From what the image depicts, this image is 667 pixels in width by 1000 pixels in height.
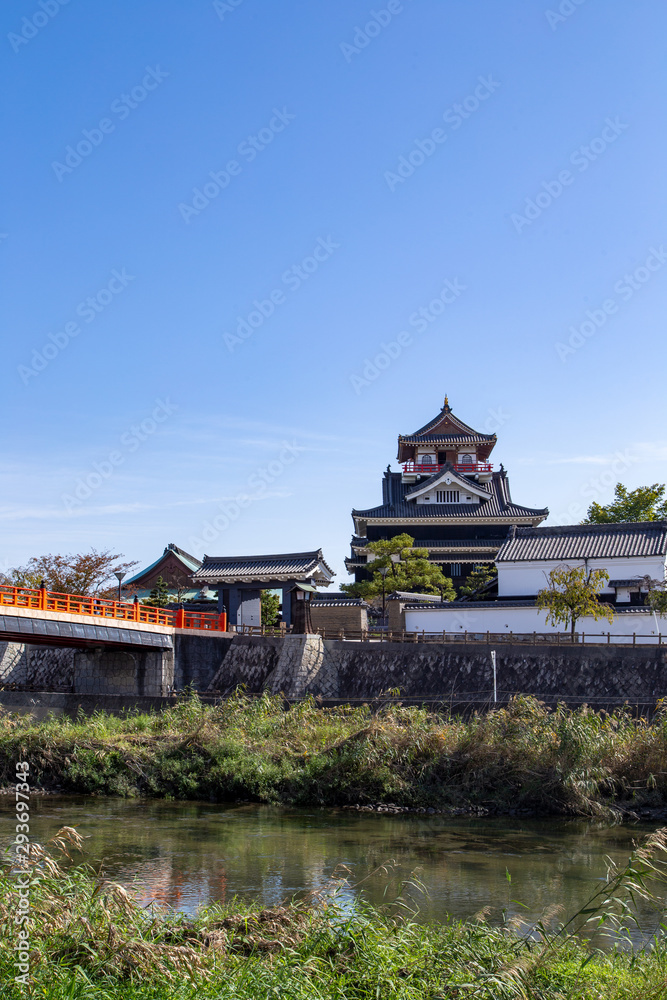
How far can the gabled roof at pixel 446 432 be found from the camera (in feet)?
199

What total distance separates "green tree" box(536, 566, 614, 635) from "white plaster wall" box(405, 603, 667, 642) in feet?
1.64

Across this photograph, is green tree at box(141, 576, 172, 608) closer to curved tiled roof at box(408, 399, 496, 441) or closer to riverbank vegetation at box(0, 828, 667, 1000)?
curved tiled roof at box(408, 399, 496, 441)

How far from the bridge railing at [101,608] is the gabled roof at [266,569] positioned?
293 cm

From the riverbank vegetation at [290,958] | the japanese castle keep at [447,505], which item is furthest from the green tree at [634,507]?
the riverbank vegetation at [290,958]

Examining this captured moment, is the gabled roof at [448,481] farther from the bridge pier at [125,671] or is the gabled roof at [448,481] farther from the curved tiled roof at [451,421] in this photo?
the bridge pier at [125,671]

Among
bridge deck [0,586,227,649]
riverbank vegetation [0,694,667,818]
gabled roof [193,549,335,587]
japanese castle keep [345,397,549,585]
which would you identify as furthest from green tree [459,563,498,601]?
riverbank vegetation [0,694,667,818]

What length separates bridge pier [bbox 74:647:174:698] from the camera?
32.0 metres

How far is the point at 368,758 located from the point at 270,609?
29.9 metres

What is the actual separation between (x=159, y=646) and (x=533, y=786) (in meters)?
16.6

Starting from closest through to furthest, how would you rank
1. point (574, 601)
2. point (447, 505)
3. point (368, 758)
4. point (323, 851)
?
1. point (323, 851)
2. point (368, 758)
3. point (574, 601)
4. point (447, 505)

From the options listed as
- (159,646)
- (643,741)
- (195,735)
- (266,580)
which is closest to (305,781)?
(195,735)

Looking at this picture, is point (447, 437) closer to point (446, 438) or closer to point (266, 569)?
point (446, 438)

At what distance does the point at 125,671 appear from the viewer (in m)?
32.3

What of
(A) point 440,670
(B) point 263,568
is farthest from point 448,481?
(A) point 440,670
